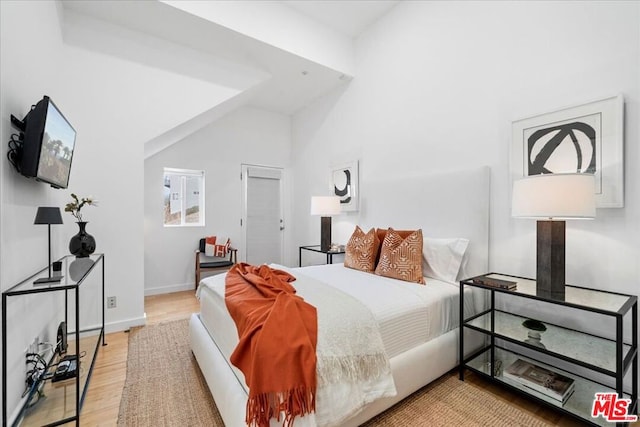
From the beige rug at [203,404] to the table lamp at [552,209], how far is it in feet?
2.56

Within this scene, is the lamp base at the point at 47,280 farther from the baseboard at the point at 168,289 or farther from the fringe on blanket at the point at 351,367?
the baseboard at the point at 168,289

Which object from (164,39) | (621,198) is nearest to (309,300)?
(621,198)

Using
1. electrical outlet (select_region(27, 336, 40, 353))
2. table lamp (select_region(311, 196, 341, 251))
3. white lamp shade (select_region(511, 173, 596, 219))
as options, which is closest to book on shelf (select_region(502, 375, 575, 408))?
white lamp shade (select_region(511, 173, 596, 219))

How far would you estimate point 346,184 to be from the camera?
13.1 ft

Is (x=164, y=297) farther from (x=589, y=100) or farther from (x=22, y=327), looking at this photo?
(x=589, y=100)

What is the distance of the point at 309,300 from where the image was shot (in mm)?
1699

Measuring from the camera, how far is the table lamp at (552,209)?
163 cm

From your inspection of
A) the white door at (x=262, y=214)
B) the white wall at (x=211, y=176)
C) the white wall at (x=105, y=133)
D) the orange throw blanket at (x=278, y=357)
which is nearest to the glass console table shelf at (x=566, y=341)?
the orange throw blanket at (x=278, y=357)

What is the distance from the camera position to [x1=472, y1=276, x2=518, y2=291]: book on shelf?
1881 mm

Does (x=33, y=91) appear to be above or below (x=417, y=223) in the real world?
above

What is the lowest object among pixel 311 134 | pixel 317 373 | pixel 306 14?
pixel 317 373

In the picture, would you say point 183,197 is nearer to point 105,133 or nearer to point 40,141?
point 105,133

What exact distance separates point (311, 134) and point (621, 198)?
3.88 meters

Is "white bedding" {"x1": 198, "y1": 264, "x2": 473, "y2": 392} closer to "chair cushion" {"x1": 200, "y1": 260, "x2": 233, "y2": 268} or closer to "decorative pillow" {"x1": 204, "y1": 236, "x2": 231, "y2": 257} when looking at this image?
"chair cushion" {"x1": 200, "y1": 260, "x2": 233, "y2": 268}
